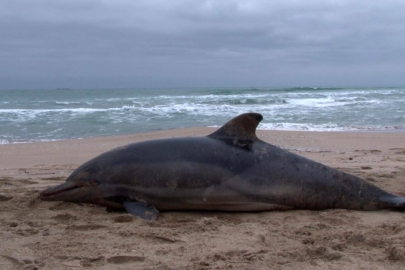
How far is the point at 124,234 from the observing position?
14.6 feet

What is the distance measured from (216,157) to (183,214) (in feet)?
2.56

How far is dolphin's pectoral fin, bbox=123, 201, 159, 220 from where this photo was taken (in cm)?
507

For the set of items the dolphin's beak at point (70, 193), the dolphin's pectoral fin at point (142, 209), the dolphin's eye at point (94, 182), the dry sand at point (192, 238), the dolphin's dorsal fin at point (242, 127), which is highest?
the dolphin's dorsal fin at point (242, 127)

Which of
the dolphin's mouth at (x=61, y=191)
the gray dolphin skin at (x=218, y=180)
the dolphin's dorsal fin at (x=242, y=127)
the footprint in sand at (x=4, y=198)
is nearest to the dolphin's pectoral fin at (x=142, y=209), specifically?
the gray dolphin skin at (x=218, y=180)

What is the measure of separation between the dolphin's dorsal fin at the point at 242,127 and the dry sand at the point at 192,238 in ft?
3.25

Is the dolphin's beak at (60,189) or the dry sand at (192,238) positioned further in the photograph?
the dolphin's beak at (60,189)

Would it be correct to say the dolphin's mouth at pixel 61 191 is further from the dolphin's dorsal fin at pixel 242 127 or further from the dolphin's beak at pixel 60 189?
the dolphin's dorsal fin at pixel 242 127

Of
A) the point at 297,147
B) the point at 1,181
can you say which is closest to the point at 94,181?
the point at 1,181

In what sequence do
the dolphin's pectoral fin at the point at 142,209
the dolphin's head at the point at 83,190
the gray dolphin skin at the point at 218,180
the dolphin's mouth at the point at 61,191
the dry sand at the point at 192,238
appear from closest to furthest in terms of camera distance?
the dry sand at the point at 192,238 < the dolphin's pectoral fin at the point at 142,209 < the gray dolphin skin at the point at 218,180 < the dolphin's head at the point at 83,190 < the dolphin's mouth at the point at 61,191

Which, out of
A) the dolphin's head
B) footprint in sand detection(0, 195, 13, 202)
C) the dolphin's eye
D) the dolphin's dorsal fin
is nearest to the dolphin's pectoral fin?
the dolphin's head

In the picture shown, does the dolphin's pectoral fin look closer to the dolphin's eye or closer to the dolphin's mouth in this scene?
the dolphin's eye

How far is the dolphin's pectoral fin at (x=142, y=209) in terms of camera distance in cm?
507

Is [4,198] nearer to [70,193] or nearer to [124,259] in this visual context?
[70,193]

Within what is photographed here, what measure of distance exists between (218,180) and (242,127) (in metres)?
0.75
